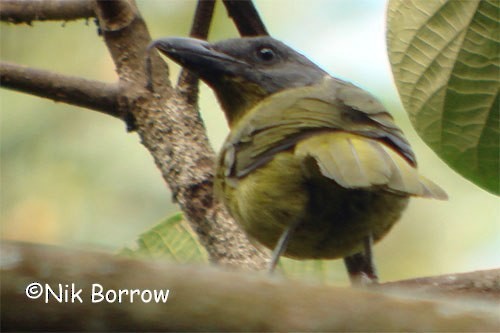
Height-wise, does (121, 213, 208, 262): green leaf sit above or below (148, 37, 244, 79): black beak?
below

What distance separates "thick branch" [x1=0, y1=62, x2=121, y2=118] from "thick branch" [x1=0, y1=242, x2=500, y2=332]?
2227 mm

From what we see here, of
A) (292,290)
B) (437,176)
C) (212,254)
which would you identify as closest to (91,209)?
(437,176)

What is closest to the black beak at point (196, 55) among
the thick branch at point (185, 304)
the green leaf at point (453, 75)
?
the green leaf at point (453, 75)

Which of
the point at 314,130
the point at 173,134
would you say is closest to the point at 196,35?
the point at 173,134

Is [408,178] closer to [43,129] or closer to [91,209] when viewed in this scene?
[91,209]

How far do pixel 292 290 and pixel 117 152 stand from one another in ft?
14.8

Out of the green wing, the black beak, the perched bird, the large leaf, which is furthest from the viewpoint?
the large leaf

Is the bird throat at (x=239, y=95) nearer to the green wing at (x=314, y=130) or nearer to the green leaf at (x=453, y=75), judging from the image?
the green wing at (x=314, y=130)

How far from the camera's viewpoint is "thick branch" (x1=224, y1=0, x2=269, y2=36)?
3.18 meters

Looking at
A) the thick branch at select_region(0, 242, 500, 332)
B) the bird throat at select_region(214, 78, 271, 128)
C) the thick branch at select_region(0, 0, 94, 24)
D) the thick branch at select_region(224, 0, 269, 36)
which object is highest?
the thick branch at select_region(0, 0, 94, 24)

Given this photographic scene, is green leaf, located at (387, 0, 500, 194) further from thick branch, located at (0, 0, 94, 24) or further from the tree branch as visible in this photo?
thick branch, located at (0, 0, 94, 24)

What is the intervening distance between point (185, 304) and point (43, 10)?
259 centimetres

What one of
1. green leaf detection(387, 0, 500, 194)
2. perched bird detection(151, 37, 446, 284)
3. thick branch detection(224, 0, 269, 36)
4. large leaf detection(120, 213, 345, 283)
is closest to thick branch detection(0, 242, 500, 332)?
perched bird detection(151, 37, 446, 284)

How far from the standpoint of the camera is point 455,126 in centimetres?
272
